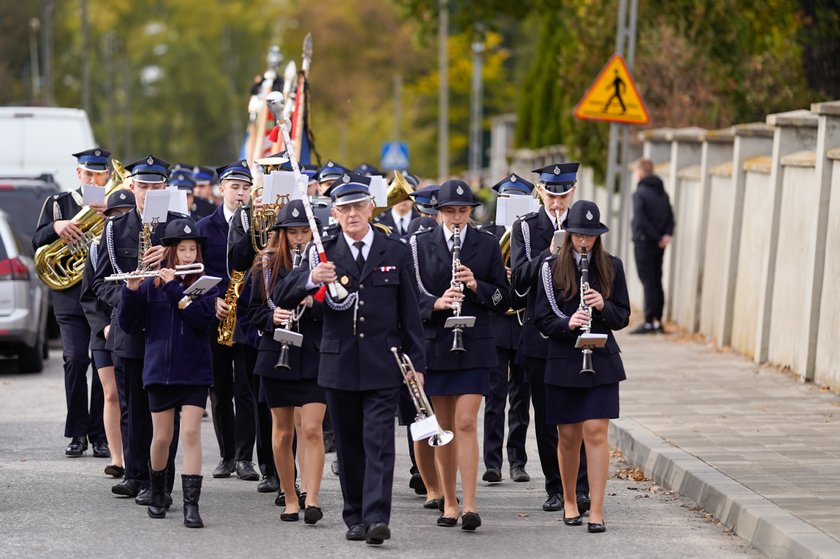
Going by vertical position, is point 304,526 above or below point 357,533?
below

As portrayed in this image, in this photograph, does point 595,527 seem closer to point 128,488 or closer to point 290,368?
point 290,368

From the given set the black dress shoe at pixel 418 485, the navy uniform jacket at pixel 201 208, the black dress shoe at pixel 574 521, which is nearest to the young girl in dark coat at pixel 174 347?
the black dress shoe at pixel 418 485

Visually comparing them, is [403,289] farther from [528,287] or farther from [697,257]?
[697,257]

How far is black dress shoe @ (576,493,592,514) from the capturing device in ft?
33.4

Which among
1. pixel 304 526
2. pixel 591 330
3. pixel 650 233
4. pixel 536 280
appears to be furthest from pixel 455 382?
pixel 650 233

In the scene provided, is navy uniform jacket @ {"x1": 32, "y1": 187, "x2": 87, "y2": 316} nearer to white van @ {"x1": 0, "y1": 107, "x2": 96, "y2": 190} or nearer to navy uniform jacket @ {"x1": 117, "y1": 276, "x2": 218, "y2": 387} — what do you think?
navy uniform jacket @ {"x1": 117, "y1": 276, "x2": 218, "y2": 387}

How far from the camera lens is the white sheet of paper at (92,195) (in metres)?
11.7

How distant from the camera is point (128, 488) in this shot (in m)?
10.5

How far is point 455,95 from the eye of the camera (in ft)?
279

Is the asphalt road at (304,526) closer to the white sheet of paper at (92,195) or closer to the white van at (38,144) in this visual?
the white sheet of paper at (92,195)

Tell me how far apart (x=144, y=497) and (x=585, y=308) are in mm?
2920

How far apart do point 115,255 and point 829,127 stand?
714 cm

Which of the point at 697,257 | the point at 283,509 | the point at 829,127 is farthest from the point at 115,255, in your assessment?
the point at 697,257

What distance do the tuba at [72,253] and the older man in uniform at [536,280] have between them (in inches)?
124
